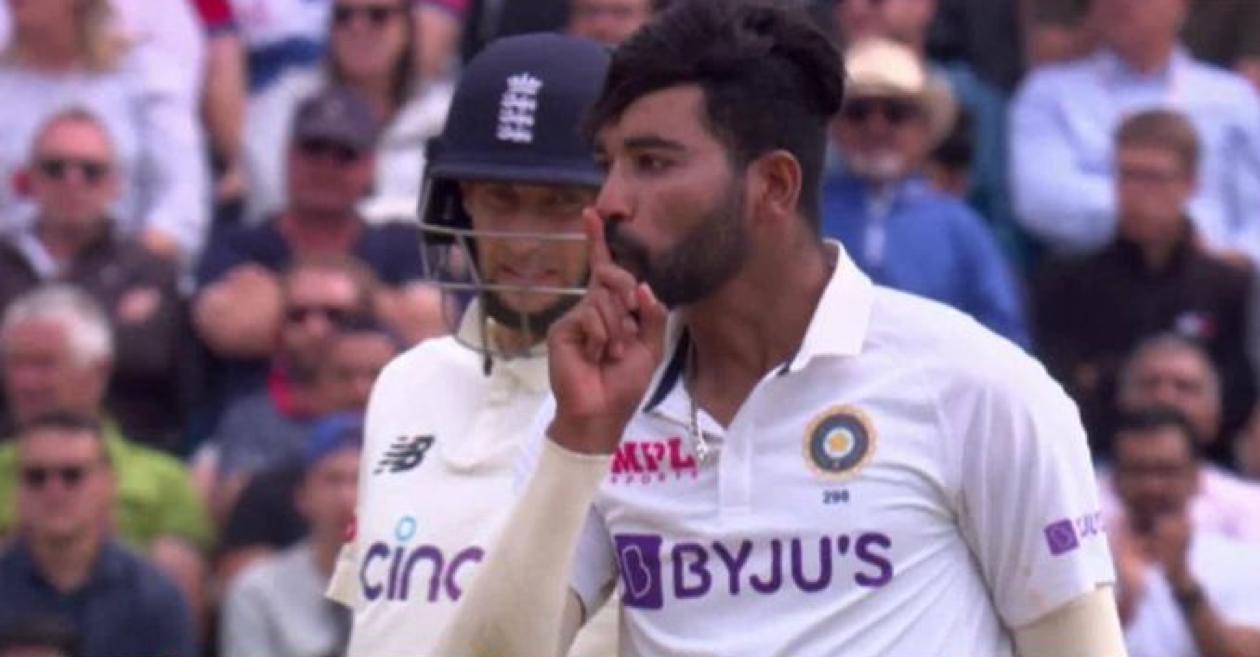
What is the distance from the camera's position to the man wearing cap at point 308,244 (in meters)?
8.98

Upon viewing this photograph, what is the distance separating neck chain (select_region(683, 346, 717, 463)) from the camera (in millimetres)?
3979

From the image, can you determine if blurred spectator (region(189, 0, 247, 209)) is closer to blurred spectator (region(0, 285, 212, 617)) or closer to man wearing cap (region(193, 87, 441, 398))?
man wearing cap (region(193, 87, 441, 398))

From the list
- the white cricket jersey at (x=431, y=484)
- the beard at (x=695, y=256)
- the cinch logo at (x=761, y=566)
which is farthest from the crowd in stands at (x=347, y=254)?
the beard at (x=695, y=256)

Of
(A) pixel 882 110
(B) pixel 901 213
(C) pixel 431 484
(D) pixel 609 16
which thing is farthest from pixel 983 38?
(C) pixel 431 484

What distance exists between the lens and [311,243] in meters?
9.18

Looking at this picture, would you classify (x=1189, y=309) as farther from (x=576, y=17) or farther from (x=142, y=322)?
(x=142, y=322)

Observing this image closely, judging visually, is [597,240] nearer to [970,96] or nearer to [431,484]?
[431,484]

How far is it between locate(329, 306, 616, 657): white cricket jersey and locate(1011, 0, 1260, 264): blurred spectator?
4.70 m

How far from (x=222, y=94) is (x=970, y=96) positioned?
2231 mm

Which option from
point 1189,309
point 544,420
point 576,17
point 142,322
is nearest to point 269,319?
point 142,322

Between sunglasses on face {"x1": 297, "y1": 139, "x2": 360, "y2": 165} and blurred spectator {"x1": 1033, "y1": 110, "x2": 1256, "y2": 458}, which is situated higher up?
sunglasses on face {"x1": 297, "y1": 139, "x2": 360, "y2": 165}

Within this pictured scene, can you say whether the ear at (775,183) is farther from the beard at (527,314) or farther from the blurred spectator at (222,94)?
the blurred spectator at (222,94)

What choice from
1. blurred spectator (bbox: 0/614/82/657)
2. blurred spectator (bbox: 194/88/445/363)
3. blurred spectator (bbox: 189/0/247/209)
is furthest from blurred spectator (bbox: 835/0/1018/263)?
blurred spectator (bbox: 0/614/82/657)

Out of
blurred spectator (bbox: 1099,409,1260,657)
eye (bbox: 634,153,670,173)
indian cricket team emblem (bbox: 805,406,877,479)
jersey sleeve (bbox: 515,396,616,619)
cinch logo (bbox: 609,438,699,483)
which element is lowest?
blurred spectator (bbox: 1099,409,1260,657)
